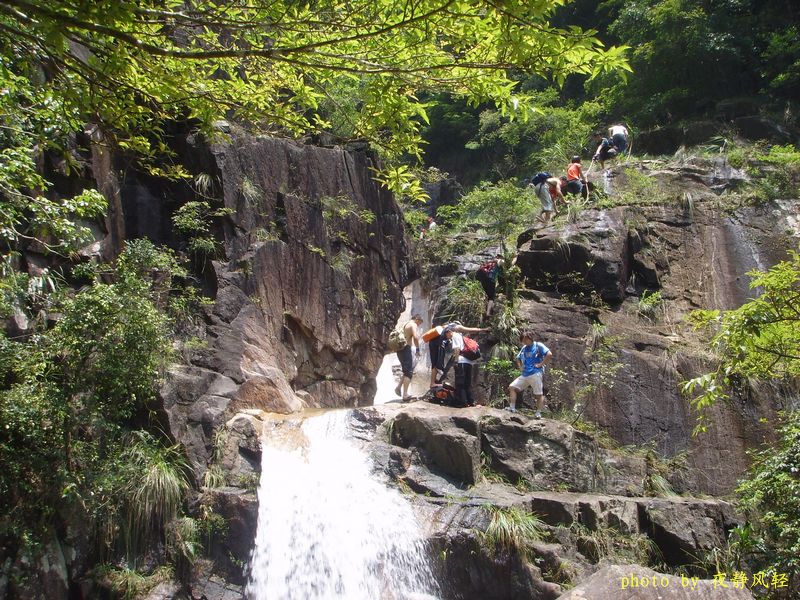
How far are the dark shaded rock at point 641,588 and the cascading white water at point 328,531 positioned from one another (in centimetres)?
279

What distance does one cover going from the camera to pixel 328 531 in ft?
27.7

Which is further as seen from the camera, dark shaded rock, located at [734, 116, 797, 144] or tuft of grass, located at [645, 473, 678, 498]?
dark shaded rock, located at [734, 116, 797, 144]

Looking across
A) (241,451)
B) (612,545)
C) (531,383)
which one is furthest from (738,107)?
(241,451)

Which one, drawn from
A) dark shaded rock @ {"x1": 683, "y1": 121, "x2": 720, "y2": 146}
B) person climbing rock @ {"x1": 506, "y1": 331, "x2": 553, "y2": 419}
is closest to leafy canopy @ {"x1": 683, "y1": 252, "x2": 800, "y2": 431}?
person climbing rock @ {"x1": 506, "y1": 331, "x2": 553, "y2": 419}

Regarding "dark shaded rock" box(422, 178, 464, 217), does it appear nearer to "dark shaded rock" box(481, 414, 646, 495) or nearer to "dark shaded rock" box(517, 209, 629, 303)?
"dark shaded rock" box(517, 209, 629, 303)

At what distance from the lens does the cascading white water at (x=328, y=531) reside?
797 cm

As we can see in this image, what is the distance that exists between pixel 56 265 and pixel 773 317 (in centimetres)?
916

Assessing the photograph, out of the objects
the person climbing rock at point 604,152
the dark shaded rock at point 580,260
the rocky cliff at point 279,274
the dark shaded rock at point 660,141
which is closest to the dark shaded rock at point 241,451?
the rocky cliff at point 279,274

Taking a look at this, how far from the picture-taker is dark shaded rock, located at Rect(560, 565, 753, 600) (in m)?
5.77

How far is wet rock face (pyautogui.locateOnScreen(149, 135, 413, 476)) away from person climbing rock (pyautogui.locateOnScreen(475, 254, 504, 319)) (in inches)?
84.1

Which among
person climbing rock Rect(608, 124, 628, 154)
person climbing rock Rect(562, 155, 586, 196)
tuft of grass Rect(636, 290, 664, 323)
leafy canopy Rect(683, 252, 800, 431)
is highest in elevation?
person climbing rock Rect(608, 124, 628, 154)

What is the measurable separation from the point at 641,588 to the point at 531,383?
17.3 feet

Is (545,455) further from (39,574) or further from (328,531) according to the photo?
(39,574)

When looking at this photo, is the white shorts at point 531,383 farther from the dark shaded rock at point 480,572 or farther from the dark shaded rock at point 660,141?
the dark shaded rock at point 660,141
